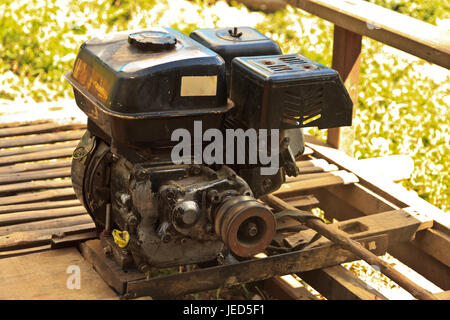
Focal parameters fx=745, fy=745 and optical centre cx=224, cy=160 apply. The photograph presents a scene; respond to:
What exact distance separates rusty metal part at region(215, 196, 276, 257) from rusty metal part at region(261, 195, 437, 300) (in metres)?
0.44

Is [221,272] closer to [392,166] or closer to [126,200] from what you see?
[126,200]

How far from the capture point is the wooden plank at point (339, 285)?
9.48 feet

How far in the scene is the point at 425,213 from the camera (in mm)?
3469

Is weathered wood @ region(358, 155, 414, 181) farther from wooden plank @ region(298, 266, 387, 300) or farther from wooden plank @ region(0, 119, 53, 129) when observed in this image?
wooden plank @ region(0, 119, 53, 129)

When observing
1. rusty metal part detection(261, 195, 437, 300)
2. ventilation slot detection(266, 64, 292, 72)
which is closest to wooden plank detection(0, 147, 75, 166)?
rusty metal part detection(261, 195, 437, 300)

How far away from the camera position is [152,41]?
2633mm

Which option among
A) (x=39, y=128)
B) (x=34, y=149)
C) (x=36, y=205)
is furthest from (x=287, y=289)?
(x=39, y=128)

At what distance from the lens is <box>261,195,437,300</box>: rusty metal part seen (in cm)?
268

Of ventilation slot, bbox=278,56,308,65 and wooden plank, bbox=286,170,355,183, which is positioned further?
wooden plank, bbox=286,170,355,183

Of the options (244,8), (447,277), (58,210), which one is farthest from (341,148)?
(244,8)

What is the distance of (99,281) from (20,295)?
290 mm

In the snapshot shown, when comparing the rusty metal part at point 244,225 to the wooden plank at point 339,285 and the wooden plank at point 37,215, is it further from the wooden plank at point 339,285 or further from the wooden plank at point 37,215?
the wooden plank at point 37,215

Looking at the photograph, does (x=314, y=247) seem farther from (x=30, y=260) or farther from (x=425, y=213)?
(x=30, y=260)

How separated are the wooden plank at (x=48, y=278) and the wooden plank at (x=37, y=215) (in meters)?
0.43
